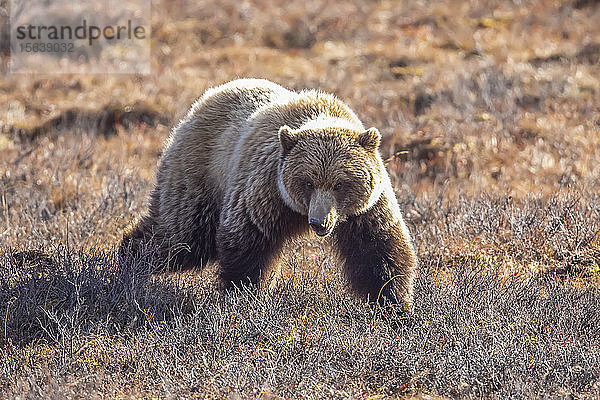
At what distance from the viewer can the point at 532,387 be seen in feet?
12.1

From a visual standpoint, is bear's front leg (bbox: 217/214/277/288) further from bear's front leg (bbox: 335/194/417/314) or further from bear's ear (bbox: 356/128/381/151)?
bear's ear (bbox: 356/128/381/151)

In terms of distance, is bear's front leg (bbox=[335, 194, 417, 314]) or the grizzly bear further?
bear's front leg (bbox=[335, 194, 417, 314])

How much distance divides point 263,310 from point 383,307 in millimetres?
769

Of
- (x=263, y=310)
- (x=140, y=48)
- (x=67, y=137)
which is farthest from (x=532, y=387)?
(x=140, y=48)

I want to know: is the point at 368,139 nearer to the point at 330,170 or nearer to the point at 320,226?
the point at 330,170

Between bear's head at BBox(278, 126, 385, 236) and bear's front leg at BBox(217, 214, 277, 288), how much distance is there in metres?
0.35

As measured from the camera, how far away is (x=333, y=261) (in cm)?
568

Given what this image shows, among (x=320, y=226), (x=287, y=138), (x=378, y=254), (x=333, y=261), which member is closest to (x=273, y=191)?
(x=287, y=138)

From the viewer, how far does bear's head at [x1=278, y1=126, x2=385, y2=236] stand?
436 cm

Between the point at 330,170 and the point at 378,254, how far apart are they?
666 millimetres

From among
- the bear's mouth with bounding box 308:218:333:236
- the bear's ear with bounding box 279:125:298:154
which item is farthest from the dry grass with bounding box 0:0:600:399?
the bear's ear with bounding box 279:125:298:154

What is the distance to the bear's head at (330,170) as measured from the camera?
4.36 m

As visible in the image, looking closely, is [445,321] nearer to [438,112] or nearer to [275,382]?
[275,382]

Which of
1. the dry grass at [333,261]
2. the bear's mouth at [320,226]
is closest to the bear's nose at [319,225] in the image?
the bear's mouth at [320,226]
